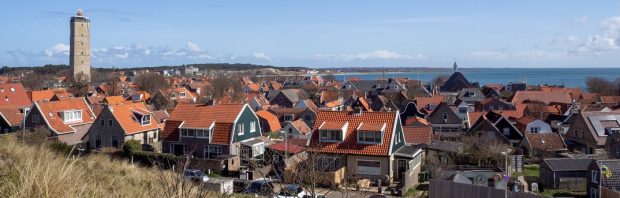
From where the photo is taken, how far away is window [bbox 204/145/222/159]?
92.1ft

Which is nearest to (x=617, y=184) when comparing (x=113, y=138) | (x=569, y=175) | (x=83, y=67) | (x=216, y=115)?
(x=569, y=175)

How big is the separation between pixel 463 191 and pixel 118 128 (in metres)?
20.0

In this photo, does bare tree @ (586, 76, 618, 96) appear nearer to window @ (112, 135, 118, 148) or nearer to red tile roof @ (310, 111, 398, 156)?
red tile roof @ (310, 111, 398, 156)

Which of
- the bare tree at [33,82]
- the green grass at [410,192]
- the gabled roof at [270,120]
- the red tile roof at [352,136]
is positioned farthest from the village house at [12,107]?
the bare tree at [33,82]

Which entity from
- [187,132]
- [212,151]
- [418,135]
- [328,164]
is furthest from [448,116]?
[328,164]

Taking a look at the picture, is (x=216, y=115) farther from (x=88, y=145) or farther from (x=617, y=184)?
(x=617, y=184)

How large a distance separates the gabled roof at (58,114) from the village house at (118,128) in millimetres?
1593

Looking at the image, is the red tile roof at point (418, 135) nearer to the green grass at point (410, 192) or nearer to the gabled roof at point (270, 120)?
the green grass at point (410, 192)

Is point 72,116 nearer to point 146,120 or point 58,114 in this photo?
point 58,114

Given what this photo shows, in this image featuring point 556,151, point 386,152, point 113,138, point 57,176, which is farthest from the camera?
point 556,151

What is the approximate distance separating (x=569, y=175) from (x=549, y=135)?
9711 mm

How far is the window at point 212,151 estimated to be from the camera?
92.1ft

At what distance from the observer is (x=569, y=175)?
25422 mm

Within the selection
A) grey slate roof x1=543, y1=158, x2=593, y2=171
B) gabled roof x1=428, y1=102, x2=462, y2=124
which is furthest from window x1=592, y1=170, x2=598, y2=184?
gabled roof x1=428, y1=102, x2=462, y2=124
